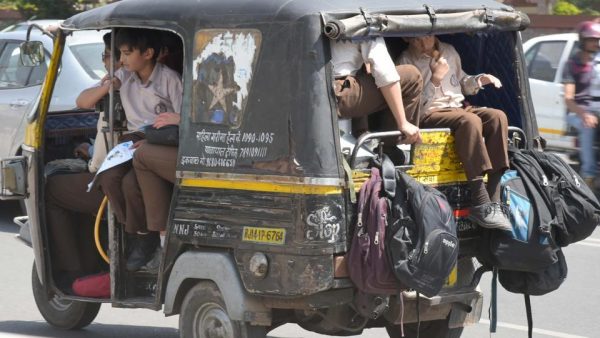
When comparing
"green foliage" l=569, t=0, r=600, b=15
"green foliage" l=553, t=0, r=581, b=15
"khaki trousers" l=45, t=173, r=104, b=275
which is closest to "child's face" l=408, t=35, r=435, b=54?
"khaki trousers" l=45, t=173, r=104, b=275

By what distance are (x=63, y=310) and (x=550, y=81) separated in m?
9.27

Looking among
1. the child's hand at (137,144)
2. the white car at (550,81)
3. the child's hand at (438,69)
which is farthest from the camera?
the white car at (550,81)

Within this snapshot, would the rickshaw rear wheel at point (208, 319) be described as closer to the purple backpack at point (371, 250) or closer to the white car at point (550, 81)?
the purple backpack at point (371, 250)

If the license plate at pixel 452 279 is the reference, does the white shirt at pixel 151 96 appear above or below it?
above

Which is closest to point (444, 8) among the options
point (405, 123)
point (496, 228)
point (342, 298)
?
point (405, 123)

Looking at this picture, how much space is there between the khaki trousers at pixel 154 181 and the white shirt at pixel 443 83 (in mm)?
1315

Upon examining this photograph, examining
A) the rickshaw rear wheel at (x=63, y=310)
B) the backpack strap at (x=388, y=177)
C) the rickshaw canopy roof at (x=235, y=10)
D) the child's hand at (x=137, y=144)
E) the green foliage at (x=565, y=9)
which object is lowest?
the rickshaw rear wheel at (x=63, y=310)

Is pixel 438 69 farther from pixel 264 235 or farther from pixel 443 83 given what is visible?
pixel 264 235

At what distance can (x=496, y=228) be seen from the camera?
588 centimetres

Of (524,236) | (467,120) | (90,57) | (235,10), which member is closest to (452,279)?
(524,236)

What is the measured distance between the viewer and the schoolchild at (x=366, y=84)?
5.49 m

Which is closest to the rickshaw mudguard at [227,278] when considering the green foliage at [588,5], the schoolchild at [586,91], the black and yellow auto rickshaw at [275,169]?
the black and yellow auto rickshaw at [275,169]

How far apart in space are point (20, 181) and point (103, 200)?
1.99 feet

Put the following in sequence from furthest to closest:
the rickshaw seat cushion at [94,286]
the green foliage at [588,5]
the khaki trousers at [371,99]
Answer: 1. the green foliage at [588,5]
2. the rickshaw seat cushion at [94,286]
3. the khaki trousers at [371,99]
